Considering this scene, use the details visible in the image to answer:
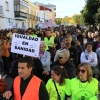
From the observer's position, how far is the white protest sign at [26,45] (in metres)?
4.54

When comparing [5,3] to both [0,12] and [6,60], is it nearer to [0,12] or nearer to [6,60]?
[0,12]

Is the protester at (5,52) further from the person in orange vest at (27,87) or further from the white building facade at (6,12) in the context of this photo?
the white building facade at (6,12)

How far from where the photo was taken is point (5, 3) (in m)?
38.5

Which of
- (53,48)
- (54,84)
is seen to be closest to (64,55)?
(54,84)

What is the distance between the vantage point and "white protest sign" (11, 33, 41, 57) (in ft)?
14.9

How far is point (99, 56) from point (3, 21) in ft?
102

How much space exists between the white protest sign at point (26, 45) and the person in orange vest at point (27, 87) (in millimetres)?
1422

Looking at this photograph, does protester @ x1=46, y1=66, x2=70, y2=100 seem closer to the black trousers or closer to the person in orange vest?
the person in orange vest

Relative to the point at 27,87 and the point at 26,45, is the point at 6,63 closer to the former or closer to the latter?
the point at 26,45

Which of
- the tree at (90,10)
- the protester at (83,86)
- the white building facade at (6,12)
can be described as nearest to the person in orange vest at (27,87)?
the protester at (83,86)

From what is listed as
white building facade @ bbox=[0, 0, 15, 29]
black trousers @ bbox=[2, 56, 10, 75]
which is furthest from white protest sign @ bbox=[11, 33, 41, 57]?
white building facade @ bbox=[0, 0, 15, 29]

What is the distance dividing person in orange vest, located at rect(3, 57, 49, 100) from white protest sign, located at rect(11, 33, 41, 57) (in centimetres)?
142

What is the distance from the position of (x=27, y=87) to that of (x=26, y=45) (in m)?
1.75

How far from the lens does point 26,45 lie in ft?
15.2
